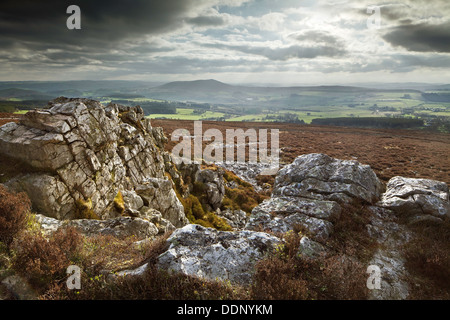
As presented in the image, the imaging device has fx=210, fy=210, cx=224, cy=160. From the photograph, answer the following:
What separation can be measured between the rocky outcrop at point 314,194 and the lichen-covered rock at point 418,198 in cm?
71

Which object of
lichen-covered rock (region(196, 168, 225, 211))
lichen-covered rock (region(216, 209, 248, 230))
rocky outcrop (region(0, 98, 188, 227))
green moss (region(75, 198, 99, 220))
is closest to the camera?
rocky outcrop (region(0, 98, 188, 227))

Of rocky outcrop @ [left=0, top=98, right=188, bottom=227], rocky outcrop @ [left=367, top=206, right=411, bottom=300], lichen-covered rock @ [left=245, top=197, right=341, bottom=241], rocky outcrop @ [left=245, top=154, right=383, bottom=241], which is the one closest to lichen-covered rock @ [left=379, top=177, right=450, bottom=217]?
rocky outcrop @ [left=367, top=206, right=411, bottom=300]

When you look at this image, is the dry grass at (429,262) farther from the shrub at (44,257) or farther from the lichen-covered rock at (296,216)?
the shrub at (44,257)

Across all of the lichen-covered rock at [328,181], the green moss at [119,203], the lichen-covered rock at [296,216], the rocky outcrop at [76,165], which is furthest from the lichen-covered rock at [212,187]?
the lichen-covered rock at [296,216]

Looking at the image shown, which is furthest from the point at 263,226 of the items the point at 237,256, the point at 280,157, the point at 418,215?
the point at 280,157

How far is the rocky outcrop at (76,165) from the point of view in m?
9.68

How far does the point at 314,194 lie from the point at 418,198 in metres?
4.23

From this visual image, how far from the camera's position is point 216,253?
255 inches

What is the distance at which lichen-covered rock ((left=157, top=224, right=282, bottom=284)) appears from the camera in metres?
5.76

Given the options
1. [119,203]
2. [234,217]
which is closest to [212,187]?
[234,217]

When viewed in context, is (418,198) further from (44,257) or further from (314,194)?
(44,257)

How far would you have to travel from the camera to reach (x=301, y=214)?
9.21 meters

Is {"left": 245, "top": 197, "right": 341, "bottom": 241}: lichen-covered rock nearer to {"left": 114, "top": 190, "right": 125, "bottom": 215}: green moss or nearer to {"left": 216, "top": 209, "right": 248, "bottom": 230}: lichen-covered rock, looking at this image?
{"left": 114, "top": 190, "right": 125, "bottom": 215}: green moss

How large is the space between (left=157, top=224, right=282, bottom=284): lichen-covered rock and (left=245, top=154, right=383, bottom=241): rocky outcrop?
1.68 meters
